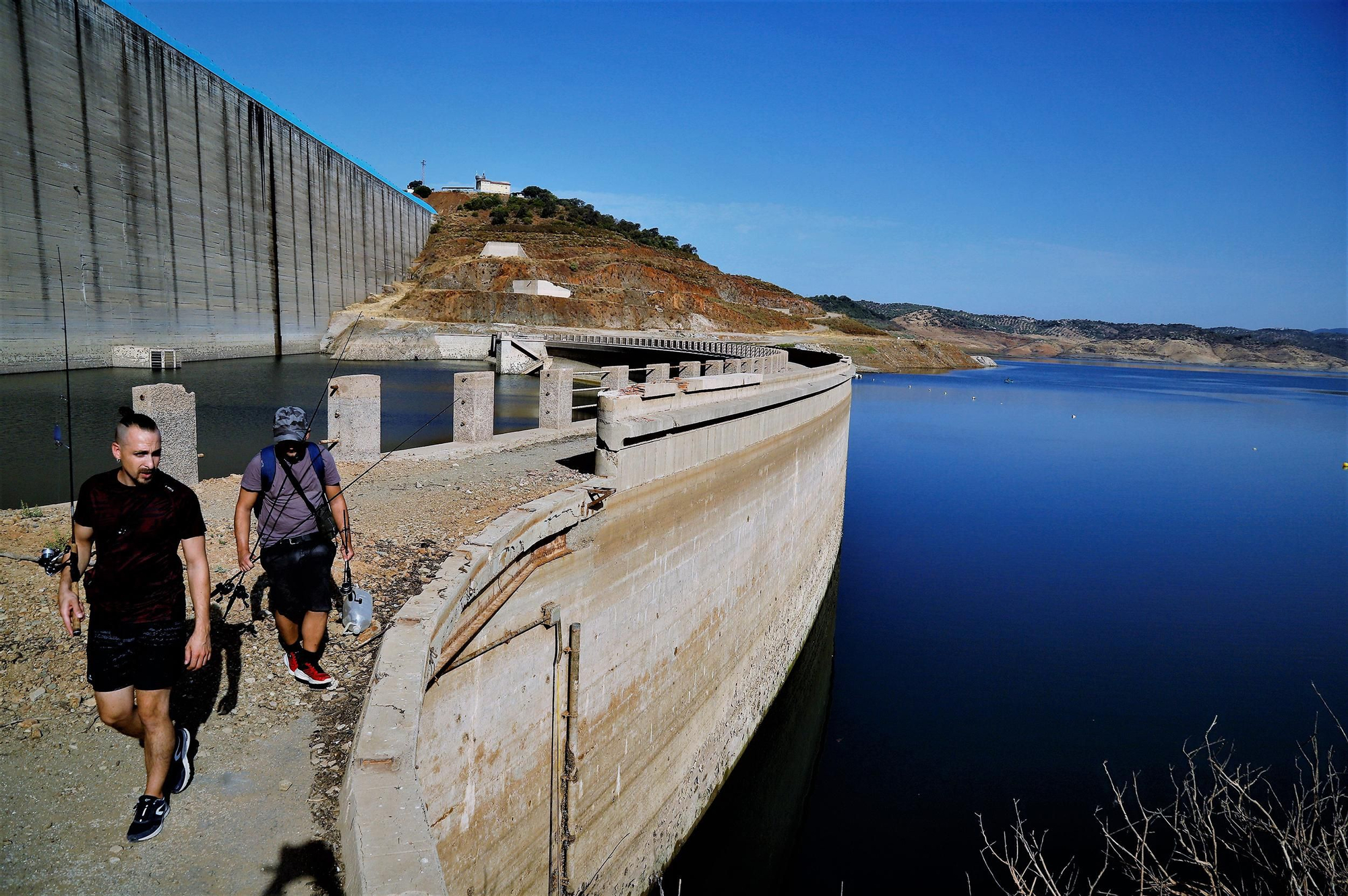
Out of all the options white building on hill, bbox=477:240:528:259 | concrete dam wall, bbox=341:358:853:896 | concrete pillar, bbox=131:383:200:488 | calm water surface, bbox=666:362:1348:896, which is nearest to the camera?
concrete dam wall, bbox=341:358:853:896

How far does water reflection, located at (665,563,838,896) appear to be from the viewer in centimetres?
1060

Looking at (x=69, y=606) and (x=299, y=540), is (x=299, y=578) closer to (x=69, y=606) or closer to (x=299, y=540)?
(x=299, y=540)

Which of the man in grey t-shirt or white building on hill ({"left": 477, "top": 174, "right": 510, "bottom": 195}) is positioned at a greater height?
white building on hill ({"left": 477, "top": 174, "right": 510, "bottom": 195})

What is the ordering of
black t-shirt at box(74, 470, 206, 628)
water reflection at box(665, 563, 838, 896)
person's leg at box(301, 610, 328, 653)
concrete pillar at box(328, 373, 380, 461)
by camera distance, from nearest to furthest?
black t-shirt at box(74, 470, 206, 628) < person's leg at box(301, 610, 328, 653) < concrete pillar at box(328, 373, 380, 461) < water reflection at box(665, 563, 838, 896)

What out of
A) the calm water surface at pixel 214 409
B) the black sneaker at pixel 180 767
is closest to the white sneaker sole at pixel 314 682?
the black sneaker at pixel 180 767

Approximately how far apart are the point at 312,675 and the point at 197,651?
1.23 metres

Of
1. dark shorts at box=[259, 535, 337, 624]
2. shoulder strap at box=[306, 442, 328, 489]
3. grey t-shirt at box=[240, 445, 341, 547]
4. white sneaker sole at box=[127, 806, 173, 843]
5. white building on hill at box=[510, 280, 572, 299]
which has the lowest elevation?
white sneaker sole at box=[127, 806, 173, 843]

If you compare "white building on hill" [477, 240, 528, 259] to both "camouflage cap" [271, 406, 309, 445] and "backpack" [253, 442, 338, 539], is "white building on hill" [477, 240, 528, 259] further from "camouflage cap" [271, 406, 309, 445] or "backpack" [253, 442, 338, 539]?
"camouflage cap" [271, 406, 309, 445]

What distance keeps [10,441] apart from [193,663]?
19639 mm

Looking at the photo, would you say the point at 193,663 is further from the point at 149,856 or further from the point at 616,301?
the point at 616,301

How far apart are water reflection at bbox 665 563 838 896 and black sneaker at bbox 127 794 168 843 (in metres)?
6.11

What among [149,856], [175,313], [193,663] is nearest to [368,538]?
[193,663]

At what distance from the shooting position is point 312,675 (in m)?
5.02

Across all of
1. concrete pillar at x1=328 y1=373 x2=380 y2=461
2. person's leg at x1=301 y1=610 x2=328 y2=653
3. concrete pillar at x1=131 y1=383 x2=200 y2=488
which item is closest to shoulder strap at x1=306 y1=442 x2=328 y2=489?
person's leg at x1=301 y1=610 x2=328 y2=653
